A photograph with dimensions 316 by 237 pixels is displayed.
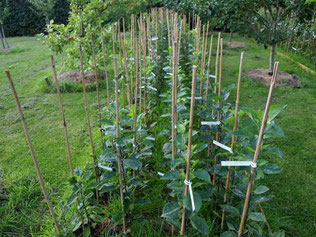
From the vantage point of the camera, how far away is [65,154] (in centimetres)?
302

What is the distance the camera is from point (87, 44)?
4480 mm

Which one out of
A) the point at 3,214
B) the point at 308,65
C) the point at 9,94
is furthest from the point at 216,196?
the point at 308,65

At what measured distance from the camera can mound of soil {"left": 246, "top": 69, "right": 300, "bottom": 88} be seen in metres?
4.99

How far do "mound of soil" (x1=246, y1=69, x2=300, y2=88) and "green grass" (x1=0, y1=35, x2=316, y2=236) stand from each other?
17cm

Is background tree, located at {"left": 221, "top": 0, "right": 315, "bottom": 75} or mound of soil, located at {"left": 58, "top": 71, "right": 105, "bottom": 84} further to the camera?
mound of soil, located at {"left": 58, "top": 71, "right": 105, "bottom": 84}

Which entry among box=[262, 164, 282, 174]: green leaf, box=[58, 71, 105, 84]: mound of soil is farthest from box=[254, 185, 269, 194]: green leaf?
box=[58, 71, 105, 84]: mound of soil

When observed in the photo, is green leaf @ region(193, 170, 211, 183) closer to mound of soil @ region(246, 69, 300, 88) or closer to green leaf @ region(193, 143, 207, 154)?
green leaf @ region(193, 143, 207, 154)

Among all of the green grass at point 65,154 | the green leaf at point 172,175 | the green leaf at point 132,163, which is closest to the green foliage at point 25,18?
the green grass at point 65,154

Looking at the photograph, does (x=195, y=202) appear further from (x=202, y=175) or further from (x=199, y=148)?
(x=199, y=148)

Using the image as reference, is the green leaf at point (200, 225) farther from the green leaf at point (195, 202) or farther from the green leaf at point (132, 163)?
the green leaf at point (132, 163)

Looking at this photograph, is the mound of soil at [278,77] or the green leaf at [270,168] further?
the mound of soil at [278,77]

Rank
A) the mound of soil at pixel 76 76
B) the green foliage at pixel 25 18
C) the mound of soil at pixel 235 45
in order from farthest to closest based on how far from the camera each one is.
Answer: the green foliage at pixel 25 18 < the mound of soil at pixel 235 45 < the mound of soil at pixel 76 76

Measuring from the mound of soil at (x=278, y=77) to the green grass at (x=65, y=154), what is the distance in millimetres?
169

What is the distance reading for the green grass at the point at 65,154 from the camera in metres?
2.05
